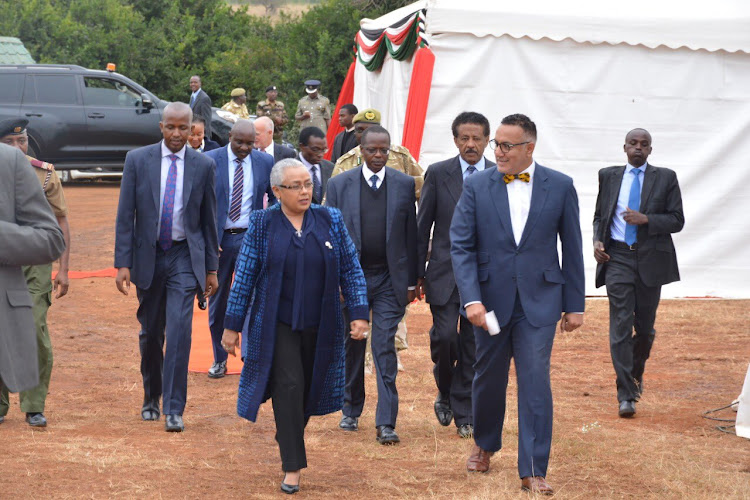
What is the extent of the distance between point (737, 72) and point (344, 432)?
319 inches

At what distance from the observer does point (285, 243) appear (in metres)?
5.97

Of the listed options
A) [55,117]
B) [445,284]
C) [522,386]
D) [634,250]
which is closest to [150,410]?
[445,284]

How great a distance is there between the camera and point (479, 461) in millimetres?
6363

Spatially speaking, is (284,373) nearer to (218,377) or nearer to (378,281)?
(378,281)

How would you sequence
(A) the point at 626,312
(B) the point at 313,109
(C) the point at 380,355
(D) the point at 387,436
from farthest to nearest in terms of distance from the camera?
(B) the point at 313,109 → (A) the point at 626,312 → (C) the point at 380,355 → (D) the point at 387,436

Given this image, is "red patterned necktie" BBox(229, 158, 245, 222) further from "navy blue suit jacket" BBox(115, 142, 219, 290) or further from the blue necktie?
the blue necktie

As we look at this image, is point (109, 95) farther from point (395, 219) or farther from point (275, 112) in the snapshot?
point (395, 219)

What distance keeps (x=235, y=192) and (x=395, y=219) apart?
7.58 feet

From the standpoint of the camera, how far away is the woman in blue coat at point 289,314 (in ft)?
19.5

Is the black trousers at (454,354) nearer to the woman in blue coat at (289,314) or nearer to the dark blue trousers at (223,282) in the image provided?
the woman in blue coat at (289,314)

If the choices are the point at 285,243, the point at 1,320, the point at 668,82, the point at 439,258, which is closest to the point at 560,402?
the point at 439,258

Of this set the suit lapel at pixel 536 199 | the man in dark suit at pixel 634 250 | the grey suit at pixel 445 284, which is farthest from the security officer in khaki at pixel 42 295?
the man in dark suit at pixel 634 250

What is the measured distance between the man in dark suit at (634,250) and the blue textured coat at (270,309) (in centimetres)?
288

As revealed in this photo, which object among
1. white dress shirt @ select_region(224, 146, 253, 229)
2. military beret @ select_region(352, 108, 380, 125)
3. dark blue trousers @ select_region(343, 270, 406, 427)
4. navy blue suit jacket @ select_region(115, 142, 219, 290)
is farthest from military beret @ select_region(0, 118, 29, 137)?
military beret @ select_region(352, 108, 380, 125)
